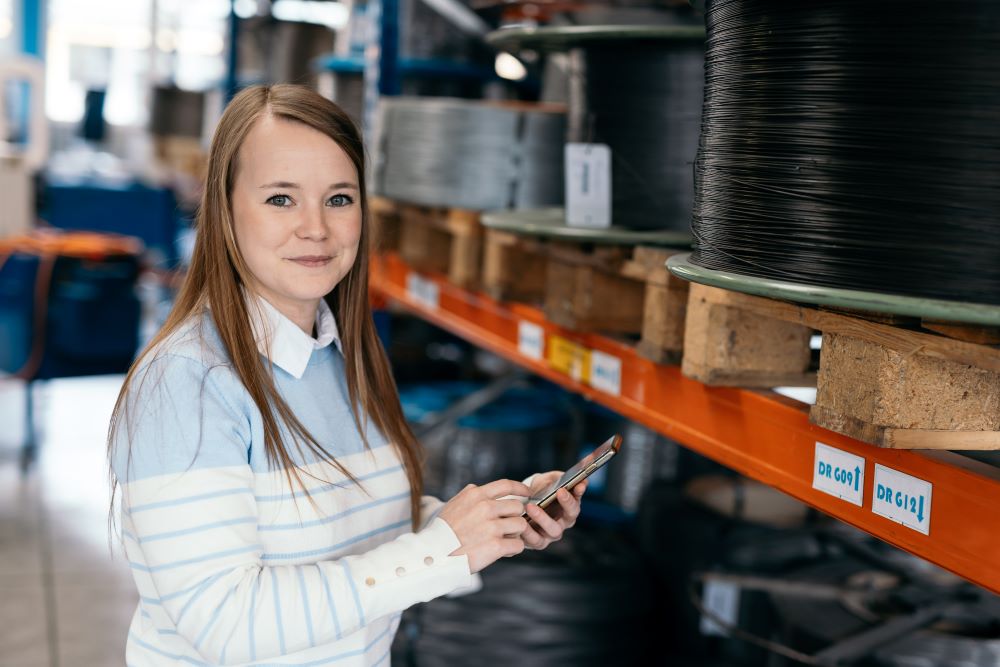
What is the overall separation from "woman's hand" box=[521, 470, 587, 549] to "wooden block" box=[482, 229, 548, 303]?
1.24 metres

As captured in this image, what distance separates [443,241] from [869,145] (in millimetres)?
2469

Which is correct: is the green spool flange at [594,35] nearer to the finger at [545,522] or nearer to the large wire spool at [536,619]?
the finger at [545,522]

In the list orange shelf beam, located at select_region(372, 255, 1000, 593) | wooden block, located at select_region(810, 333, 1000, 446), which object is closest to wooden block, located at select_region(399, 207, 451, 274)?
orange shelf beam, located at select_region(372, 255, 1000, 593)

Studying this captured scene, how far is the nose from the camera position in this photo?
1874 millimetres

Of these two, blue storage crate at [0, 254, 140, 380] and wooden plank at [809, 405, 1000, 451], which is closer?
wooden plank at [809, 405, 1000, 451]

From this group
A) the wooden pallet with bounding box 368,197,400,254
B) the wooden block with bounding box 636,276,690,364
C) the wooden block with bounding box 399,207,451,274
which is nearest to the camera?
the wooden block with bounding box 636,276,690,364

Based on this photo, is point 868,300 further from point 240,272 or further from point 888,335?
point 240,272

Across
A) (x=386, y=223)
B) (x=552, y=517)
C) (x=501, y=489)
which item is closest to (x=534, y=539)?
(x=552, y=517)

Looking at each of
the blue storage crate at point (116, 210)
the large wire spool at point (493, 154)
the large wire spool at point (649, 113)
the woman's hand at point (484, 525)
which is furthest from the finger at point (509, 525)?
the blue storage crate at point (116, 210)

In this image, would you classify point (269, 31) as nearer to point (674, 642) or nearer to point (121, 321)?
point (121, 321)

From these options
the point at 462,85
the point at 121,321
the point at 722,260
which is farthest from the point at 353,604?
the point at 121,321

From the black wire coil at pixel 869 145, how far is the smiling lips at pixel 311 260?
69 cm

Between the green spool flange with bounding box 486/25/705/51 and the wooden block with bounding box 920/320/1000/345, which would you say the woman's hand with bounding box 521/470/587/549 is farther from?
→ the green spool flange with bounding box 486/25/705/51

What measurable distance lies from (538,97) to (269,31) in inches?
105
